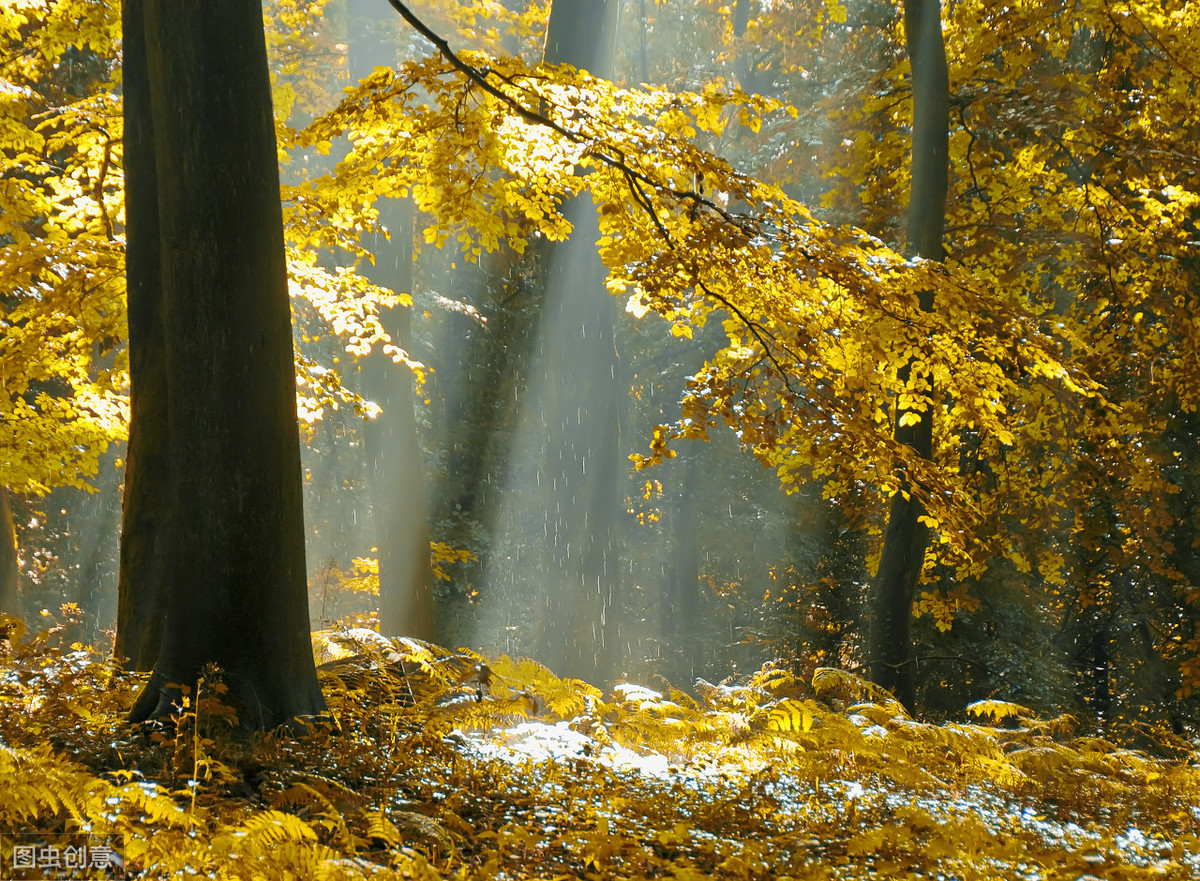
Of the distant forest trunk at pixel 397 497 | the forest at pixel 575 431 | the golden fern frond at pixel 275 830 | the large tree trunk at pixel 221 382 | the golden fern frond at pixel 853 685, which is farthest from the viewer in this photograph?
the distant forest trunk at pixel 397 497

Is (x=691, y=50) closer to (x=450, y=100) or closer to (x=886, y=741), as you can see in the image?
(x=450, y=100)

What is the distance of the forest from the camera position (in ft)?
11.6

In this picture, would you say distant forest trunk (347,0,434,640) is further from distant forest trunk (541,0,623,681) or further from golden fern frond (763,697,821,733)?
golden fern frond (763,697,821,733)

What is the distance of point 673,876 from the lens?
2748mm

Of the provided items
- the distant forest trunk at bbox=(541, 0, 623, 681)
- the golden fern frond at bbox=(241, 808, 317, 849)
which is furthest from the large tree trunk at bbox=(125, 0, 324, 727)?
the distant forest trunk at bbox=(541, 0, 623, 681)

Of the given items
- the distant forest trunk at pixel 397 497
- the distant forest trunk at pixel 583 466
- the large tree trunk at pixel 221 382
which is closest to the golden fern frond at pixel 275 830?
the large tree trunk at pixel 221 382

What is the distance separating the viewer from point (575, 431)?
980 cm

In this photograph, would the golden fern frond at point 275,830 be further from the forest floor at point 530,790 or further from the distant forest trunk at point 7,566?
the distant forest trunk at point 7,566

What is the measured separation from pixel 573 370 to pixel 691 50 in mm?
13292

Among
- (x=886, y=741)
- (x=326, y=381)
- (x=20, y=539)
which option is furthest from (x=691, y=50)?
(x=886, y=741)

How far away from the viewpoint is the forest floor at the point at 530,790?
8.08ft

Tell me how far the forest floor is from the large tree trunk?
0.25 meters

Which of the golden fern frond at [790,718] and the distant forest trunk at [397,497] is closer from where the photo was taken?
the golden fern frond at [790,718]

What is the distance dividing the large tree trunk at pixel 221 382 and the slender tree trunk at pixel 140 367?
1.17 meters
